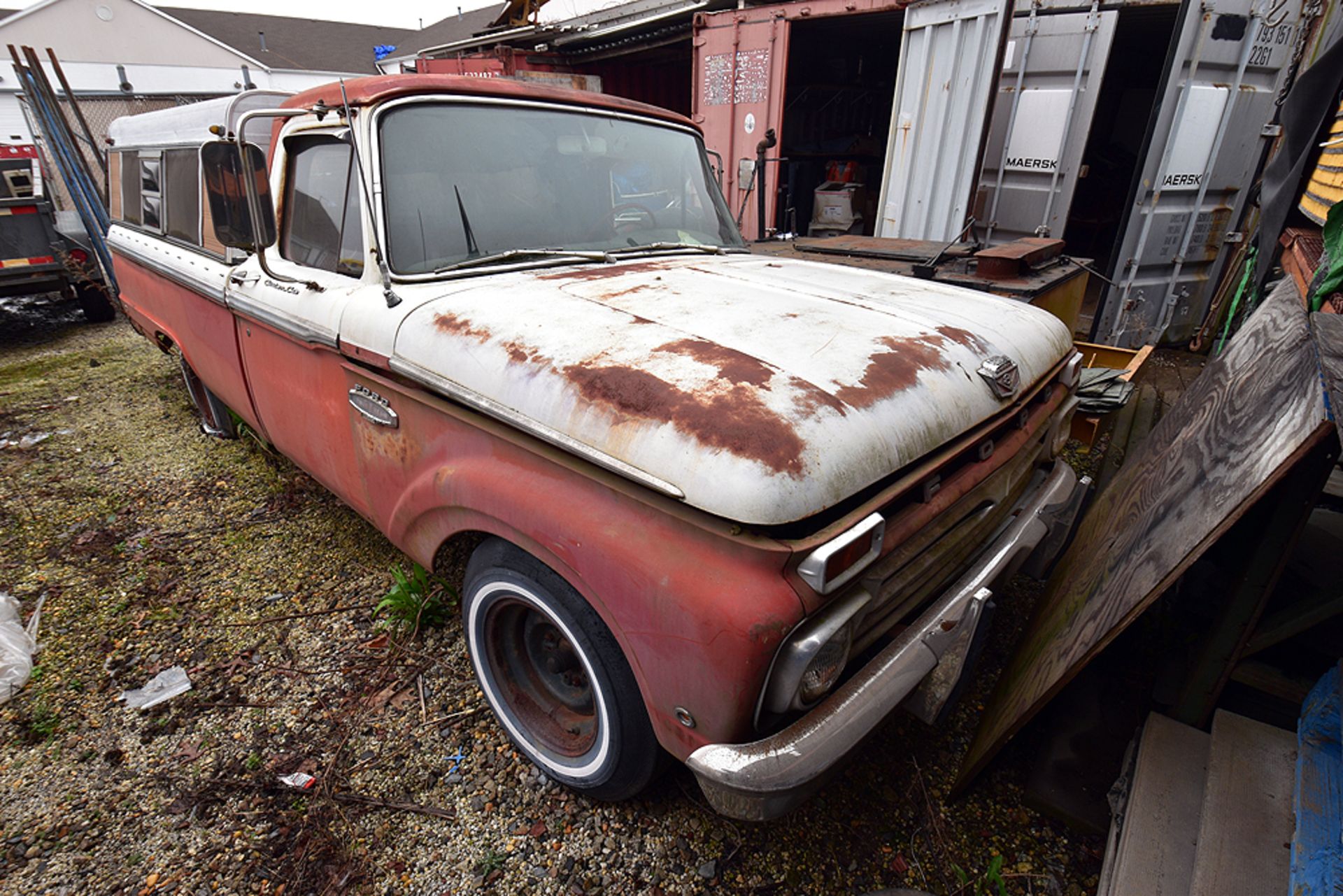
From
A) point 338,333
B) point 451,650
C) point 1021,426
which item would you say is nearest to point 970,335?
point 1021,426

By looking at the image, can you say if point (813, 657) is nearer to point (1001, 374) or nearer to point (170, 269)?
point (1001, 374)

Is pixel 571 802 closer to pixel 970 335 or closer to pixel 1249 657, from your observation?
pixel 970 335

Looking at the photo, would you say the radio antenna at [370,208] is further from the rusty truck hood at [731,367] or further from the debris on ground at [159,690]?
the debris on ground at [159,690]

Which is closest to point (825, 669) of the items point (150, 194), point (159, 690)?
point (159, 690)

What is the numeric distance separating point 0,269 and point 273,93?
5.16m

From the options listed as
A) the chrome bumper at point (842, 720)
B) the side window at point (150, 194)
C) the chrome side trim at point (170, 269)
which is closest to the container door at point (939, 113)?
the chrome bumper at point (842, 720)

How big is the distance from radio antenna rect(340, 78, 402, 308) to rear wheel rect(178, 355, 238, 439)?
277 centimetres

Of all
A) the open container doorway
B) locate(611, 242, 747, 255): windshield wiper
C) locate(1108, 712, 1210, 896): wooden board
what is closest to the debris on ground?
locate(611, 242, 747, 255): windshield wiper

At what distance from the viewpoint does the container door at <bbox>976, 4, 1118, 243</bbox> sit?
5484mm

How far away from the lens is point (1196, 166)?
551 centimetres

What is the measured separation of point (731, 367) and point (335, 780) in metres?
1.89

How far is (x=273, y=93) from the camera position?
11.5 feet

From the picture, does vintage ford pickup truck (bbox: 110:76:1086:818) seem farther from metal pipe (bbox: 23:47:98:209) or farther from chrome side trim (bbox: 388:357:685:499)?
metal pipe (bbox: 23:47:98:209)

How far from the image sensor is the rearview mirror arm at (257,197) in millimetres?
2327
